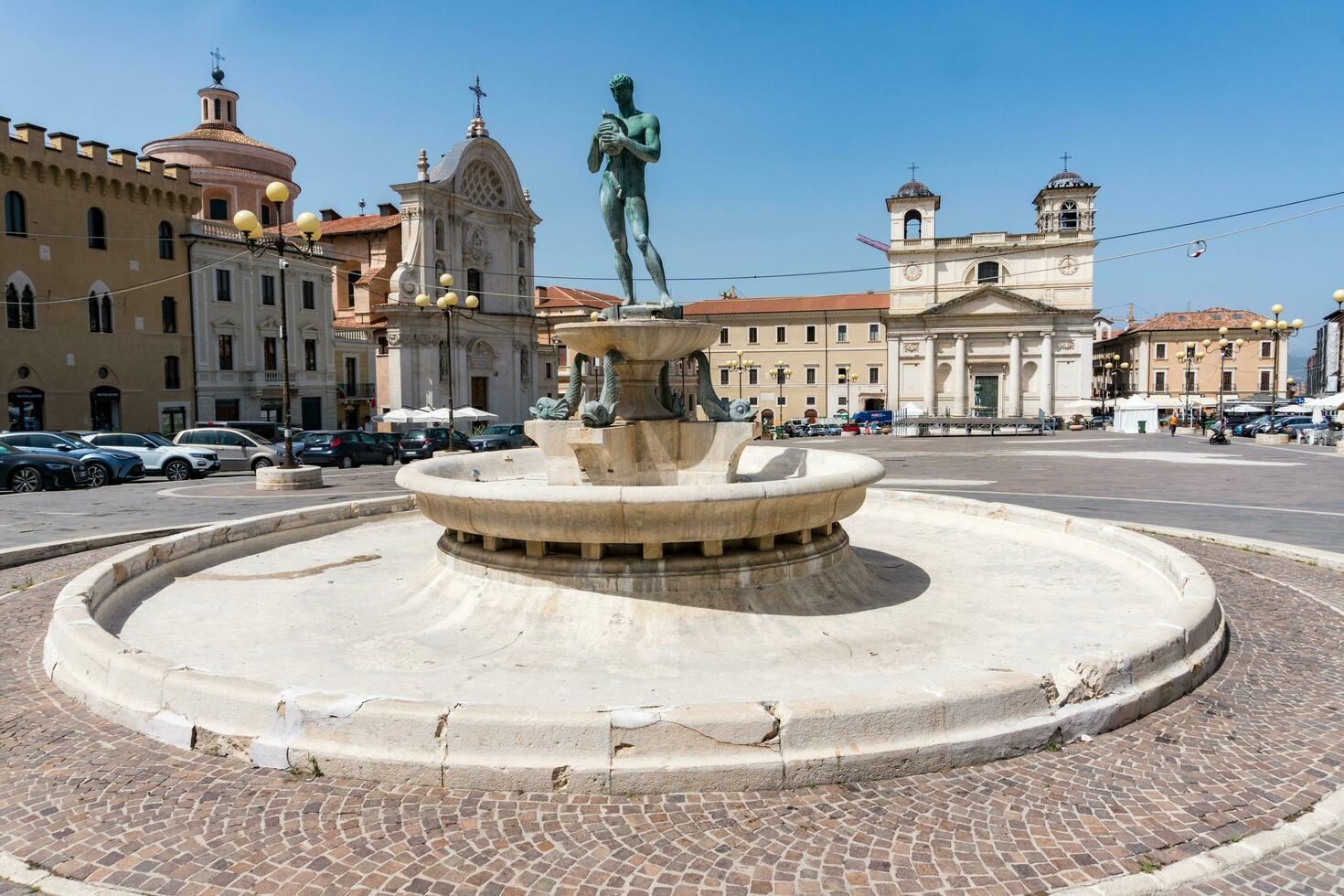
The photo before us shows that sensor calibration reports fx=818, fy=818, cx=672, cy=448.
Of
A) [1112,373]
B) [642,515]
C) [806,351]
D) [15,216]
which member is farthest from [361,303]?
[1112,373]

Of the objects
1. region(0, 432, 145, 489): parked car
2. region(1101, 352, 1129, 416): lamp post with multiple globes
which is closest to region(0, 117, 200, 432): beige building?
region(0, 432, 145, 489): parked car

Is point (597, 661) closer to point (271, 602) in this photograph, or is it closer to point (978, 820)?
point (978, 820)

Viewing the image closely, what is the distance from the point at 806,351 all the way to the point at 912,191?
16884mm

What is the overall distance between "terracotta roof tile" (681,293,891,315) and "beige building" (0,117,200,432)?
46.7m

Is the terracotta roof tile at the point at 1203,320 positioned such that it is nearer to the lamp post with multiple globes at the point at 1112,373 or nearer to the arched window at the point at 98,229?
the lamp post with multiple globes at the point at 1112,373

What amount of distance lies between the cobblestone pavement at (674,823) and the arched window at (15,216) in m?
36.3

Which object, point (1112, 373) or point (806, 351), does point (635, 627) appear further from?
point (1112, 373)

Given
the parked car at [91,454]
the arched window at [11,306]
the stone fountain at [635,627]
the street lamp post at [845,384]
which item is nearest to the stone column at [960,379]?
the street lamp post at [845,384]

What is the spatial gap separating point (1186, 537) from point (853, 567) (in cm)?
666

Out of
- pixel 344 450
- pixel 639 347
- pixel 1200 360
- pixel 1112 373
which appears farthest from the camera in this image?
pixel 1112 373

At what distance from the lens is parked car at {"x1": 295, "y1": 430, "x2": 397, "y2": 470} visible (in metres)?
27.8

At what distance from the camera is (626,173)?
9328 millimetres

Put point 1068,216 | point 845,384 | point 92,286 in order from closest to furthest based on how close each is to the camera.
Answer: point 92,286 < point 1068,216 < point 845,384

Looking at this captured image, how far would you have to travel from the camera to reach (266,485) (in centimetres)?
1814
